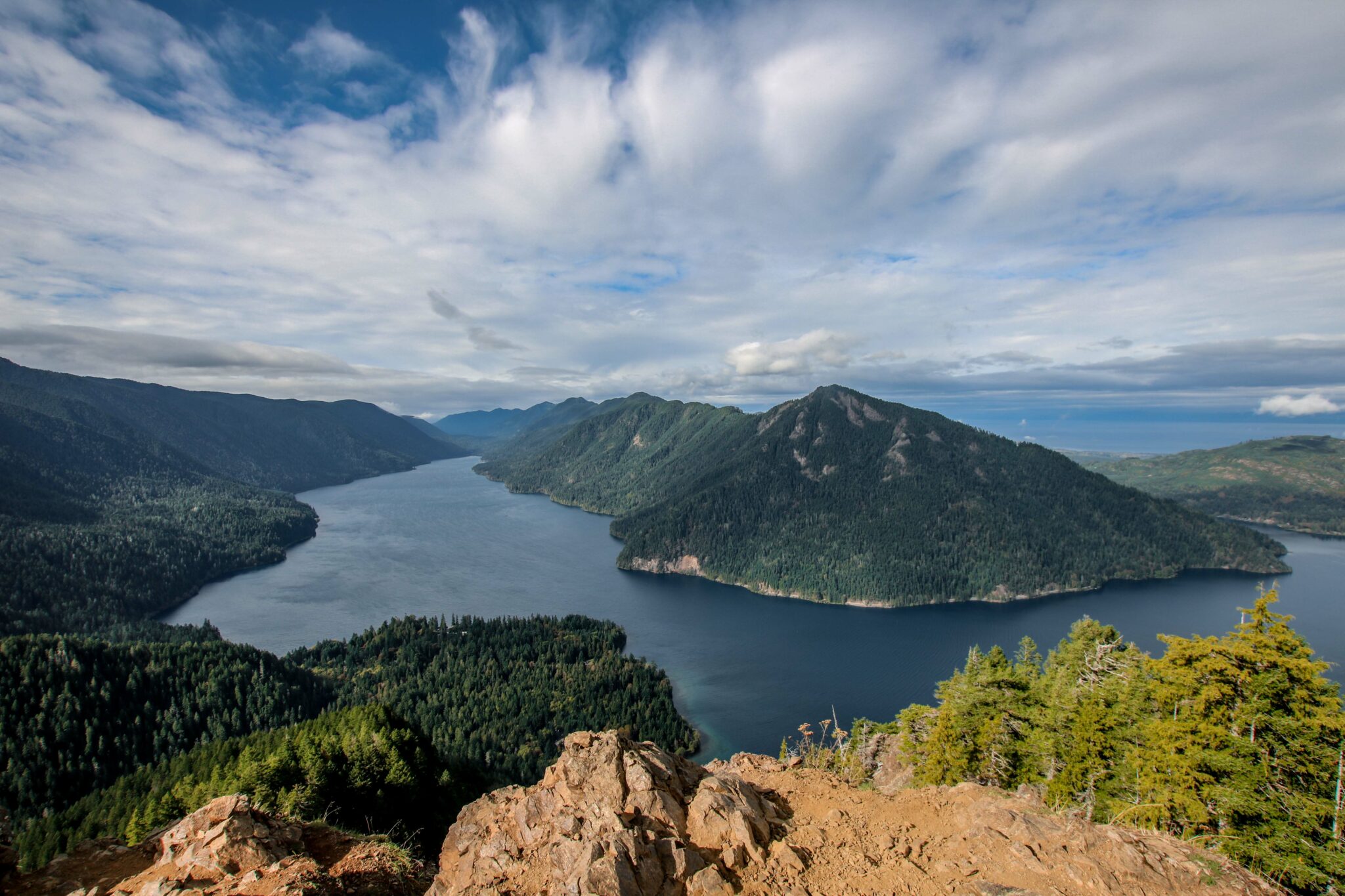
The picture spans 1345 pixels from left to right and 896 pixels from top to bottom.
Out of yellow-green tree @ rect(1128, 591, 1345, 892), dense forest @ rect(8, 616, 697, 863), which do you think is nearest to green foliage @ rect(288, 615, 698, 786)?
dense forest @ rect(8, 616, 697, 863)

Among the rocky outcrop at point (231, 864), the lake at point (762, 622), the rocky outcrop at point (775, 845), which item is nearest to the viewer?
the rocky outcrop at point (231, 864)

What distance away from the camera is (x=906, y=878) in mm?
15258

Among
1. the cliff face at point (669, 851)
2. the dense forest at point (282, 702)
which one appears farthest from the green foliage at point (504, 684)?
the cliff face at point (669, 851)

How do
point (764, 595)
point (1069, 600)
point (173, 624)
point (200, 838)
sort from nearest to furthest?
point (200, 838) < point (173, 624) < point (1069, 600) < point (764, 595)

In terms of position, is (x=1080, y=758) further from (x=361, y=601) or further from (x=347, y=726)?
(x=361, y=601)

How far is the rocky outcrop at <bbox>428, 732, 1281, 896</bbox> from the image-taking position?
48.6 ft

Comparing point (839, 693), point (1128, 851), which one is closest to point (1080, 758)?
point (1128, 851)

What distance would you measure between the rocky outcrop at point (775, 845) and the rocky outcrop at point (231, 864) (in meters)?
2.35

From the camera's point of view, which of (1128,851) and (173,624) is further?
(173,624)

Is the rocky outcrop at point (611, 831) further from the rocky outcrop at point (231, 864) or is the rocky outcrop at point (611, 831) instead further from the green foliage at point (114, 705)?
the green foliage at point (114, 705)

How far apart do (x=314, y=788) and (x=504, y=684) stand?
7108 cm

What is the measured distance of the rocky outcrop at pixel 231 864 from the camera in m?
14.7

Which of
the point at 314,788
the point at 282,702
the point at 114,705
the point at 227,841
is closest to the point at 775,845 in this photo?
the point at 227,841

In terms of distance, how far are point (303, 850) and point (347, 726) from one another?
3931cm
